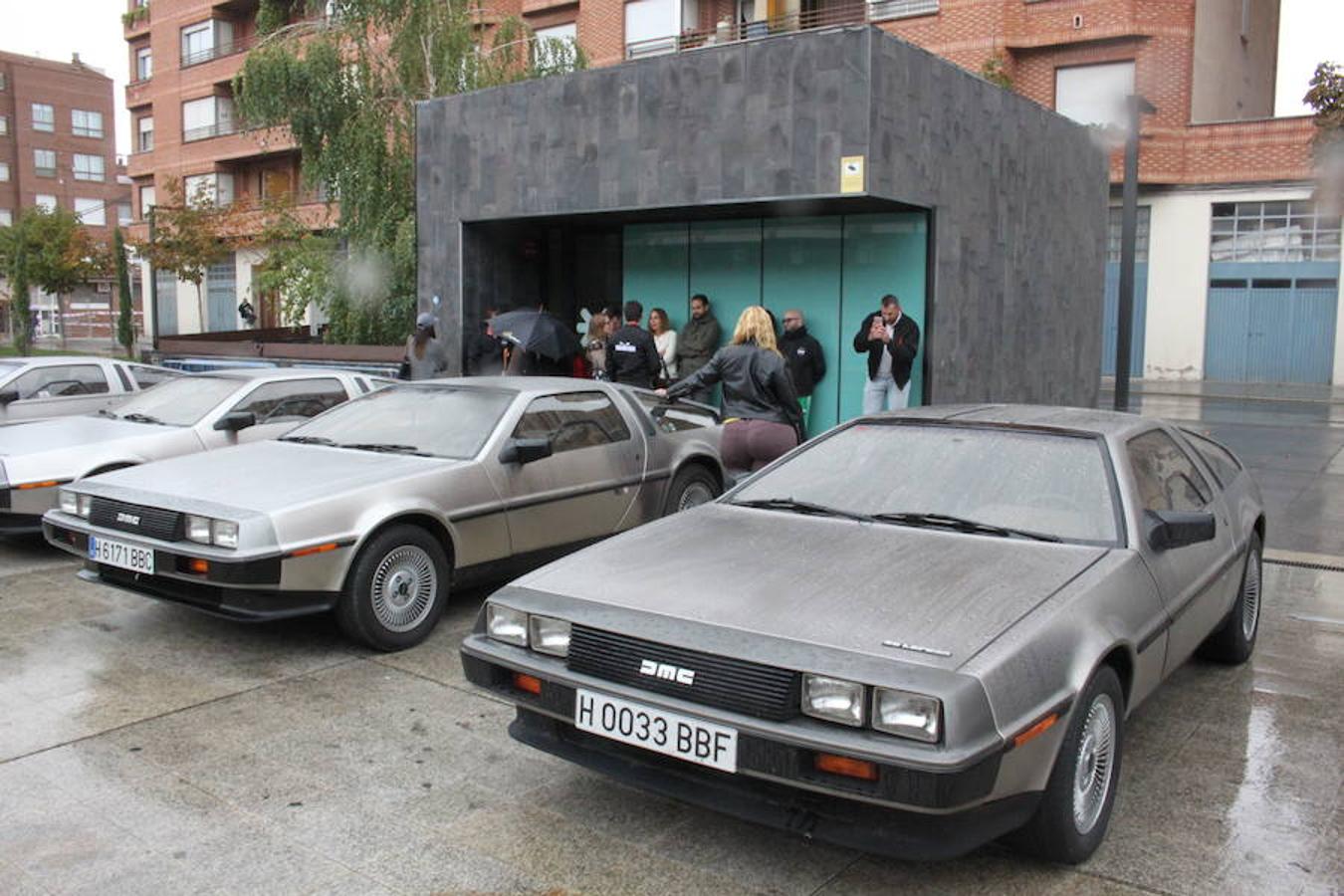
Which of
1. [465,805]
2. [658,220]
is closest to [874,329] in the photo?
[658,220]

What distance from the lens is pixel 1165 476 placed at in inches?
177

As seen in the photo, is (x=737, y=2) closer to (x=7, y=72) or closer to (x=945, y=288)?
(x=945, y=288)

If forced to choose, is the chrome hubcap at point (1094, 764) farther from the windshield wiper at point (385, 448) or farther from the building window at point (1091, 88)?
the building window at point (1091, 88)

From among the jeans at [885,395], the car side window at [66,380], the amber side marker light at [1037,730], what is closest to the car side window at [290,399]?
the car side window at [66,380]

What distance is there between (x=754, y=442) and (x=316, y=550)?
2.98 metres

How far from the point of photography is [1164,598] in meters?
3.85

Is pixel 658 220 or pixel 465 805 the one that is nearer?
pixel 465 805

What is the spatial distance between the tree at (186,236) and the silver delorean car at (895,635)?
27.9 meters

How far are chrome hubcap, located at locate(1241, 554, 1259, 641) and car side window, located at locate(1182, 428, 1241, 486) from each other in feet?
1.34

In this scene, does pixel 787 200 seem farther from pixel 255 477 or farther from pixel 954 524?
pixel 954 524

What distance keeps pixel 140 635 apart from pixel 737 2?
73.5 feet

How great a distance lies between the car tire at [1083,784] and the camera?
3145 millimetres

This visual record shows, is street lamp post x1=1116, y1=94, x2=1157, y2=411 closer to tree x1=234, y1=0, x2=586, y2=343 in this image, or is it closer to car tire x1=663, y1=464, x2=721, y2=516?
car tire x1=663, y1=464, x2=721, y2=516

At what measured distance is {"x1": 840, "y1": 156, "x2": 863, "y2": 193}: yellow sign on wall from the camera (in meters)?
9.74
